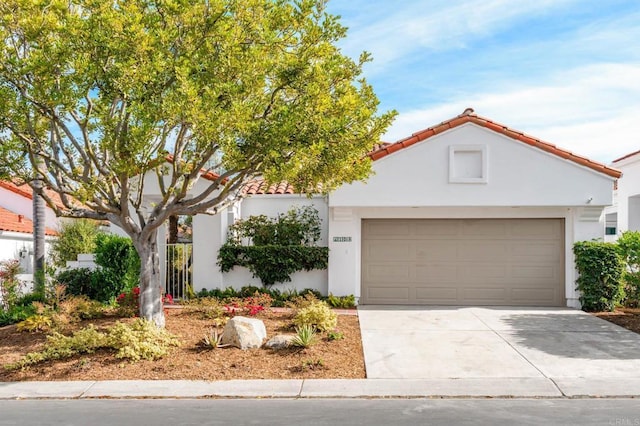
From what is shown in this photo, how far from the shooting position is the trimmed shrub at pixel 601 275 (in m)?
13.8

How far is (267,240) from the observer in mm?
15586

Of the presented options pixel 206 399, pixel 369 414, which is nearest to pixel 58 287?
pixel 206 399

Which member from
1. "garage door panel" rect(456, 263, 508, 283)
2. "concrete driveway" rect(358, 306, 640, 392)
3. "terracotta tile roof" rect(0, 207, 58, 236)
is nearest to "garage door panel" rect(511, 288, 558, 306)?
"garage door panel" rect(456, 263, 508, 283)

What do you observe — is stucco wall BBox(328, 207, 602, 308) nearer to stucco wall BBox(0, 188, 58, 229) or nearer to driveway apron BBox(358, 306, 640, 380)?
driveway apron BBox(358, 306, 640, 380)

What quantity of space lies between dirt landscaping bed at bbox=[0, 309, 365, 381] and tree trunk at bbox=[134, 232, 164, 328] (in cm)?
64

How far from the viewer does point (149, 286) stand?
10.8 metres

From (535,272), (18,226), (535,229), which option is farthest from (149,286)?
(18,226)

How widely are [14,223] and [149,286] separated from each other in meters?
12.3

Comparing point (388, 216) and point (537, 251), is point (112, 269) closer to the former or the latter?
point (388, 216)

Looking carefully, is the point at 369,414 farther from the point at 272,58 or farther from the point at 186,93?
the point at 272,58

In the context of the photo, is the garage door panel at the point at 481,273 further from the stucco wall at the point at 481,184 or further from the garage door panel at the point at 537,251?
the stucco wall at the point at 481,184

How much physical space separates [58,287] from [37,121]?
371 cm

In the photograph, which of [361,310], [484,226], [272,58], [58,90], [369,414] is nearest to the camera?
[369,414]

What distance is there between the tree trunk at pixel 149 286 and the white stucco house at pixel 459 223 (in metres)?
4.44
